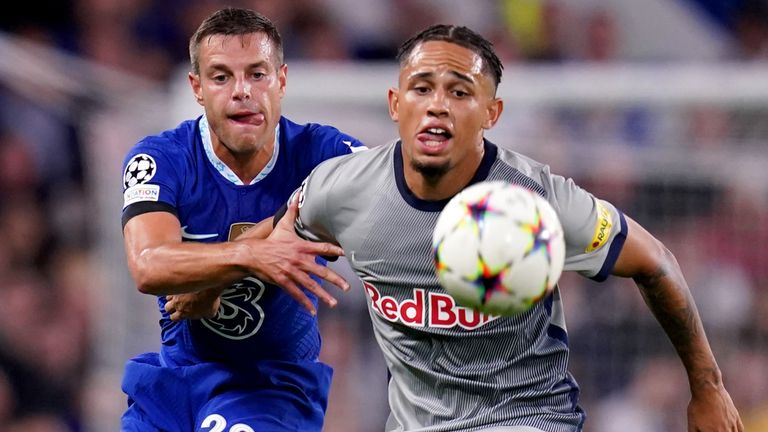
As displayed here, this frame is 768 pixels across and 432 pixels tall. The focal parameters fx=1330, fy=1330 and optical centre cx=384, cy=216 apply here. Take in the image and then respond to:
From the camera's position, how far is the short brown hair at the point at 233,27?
5246 millimetres

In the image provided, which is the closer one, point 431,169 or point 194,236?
point 431,169

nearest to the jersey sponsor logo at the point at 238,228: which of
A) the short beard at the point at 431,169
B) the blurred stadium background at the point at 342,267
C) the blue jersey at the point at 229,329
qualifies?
the blue jersey at the point at 229,329

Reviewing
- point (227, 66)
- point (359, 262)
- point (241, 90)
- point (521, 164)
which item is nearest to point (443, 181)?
point (521, 164)

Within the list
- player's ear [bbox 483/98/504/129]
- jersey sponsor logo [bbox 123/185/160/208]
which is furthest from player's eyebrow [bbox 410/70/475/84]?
jersey sponsor logo [bbox 123/185/160/208]

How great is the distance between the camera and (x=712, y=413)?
490 cm

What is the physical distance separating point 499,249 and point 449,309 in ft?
1.71

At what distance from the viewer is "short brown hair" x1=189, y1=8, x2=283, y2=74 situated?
525 centimetres

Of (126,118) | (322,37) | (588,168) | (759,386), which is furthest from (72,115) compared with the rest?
(759,386)

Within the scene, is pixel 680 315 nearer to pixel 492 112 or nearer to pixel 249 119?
pixel 492 112

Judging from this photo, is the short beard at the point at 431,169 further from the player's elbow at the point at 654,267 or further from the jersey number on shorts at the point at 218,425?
the jersey number on shorts at the point at 218,425

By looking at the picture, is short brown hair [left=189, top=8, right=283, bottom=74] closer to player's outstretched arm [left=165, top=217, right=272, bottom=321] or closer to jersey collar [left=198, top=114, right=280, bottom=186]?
jersey collar [left=198, top=114, right=280, bottom=186]

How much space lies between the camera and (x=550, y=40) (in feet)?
42.2

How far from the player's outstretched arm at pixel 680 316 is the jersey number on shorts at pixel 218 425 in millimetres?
1589

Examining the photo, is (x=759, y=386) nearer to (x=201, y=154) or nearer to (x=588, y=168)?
(x=588, y=168)
